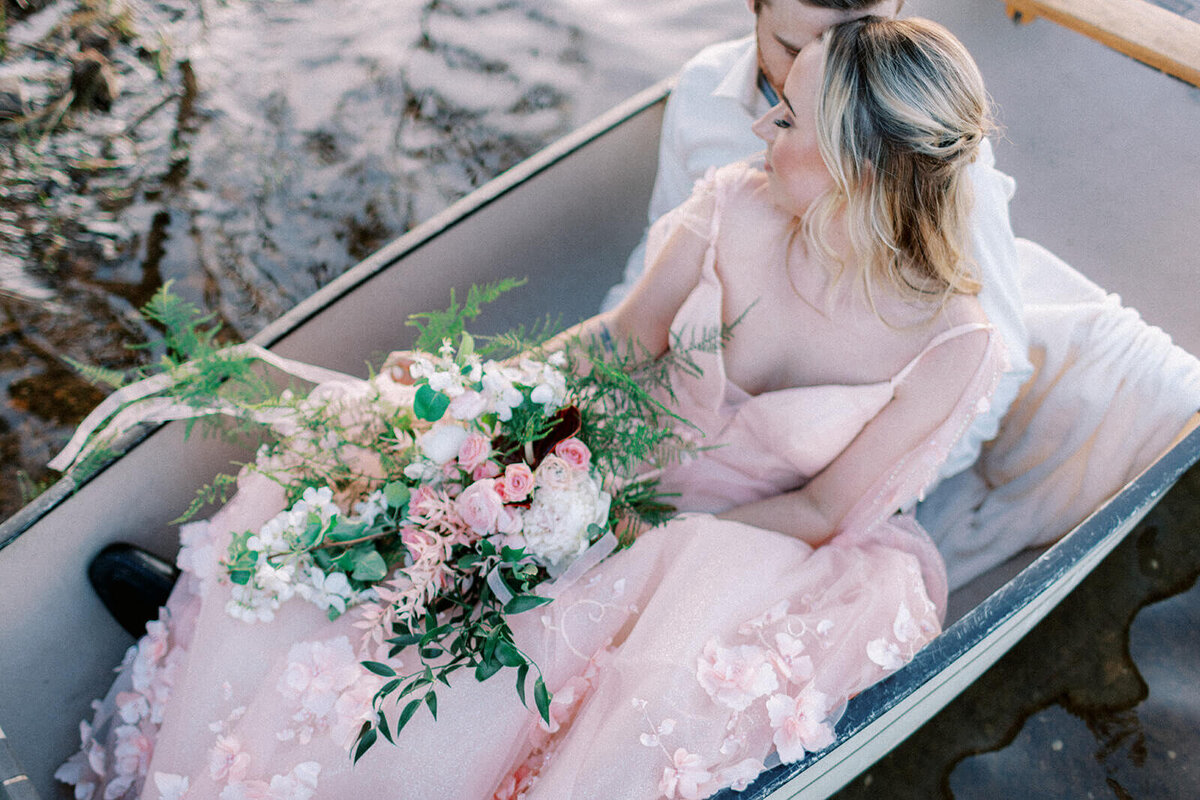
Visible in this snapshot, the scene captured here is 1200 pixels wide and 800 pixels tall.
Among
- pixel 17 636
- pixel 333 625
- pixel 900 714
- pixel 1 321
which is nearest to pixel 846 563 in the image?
pixel 900 714

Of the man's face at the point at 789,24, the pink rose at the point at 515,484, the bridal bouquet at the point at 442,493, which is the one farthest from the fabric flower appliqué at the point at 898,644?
the man's face at the point at 789,24

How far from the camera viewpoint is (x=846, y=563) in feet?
4.48

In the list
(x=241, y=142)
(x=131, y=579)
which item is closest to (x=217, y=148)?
(x=241, y=142)

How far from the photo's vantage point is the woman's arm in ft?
4.18

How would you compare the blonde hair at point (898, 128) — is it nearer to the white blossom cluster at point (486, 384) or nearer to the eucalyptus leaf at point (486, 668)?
the white blossom cluster at point (486, 384)

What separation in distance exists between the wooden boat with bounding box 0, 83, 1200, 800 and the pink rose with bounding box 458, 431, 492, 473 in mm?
567

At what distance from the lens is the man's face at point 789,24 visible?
3.89 ft

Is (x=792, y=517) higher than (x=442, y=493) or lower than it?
lower

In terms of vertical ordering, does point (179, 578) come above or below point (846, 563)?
above

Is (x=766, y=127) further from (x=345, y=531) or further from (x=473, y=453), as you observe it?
(x=345, y=531)

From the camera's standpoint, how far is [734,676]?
44.3 inches

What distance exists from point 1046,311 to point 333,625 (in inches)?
60.7

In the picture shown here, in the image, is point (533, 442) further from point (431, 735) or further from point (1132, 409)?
point (1132, 409)

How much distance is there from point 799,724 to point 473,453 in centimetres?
58
